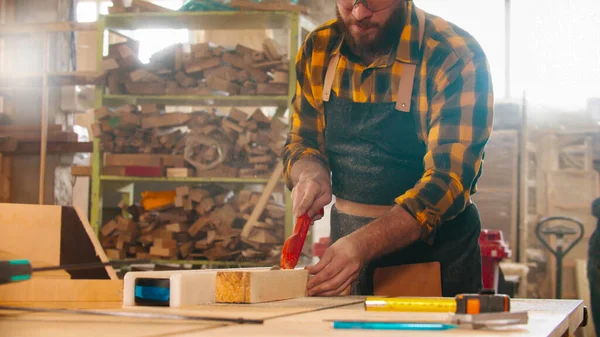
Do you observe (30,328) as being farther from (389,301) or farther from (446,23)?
(446,23)

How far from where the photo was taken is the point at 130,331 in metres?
1.07

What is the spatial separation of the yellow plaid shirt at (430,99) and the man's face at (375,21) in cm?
4

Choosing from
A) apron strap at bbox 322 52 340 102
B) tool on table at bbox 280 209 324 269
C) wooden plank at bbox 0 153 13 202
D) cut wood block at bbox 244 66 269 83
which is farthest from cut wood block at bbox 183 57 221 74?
tool on table at bbox 280 209 324 269

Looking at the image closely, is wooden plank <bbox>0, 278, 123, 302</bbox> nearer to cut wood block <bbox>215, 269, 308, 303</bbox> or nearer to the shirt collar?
cut wood block <bbox>215, 269, 308, 303</bbox>

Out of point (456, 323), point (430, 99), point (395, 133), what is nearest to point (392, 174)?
point (395, 133)

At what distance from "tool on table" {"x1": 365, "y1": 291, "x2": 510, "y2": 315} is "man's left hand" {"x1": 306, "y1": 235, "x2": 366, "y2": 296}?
22.7 inches

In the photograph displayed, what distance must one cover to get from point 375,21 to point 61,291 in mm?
1291

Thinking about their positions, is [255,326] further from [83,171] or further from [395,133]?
[83,171]

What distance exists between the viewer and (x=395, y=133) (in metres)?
2.40

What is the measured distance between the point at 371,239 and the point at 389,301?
71 cm

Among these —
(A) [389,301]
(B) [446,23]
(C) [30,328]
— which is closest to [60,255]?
(C) [30,328]

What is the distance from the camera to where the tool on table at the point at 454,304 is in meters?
1.15

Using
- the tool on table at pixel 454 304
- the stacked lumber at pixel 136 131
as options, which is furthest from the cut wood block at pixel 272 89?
the tool on table at pixel 454 304

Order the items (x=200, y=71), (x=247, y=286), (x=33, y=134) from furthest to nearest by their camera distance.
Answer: (x=33, y=134), (x=200, y=71), (x=247, y=286)
